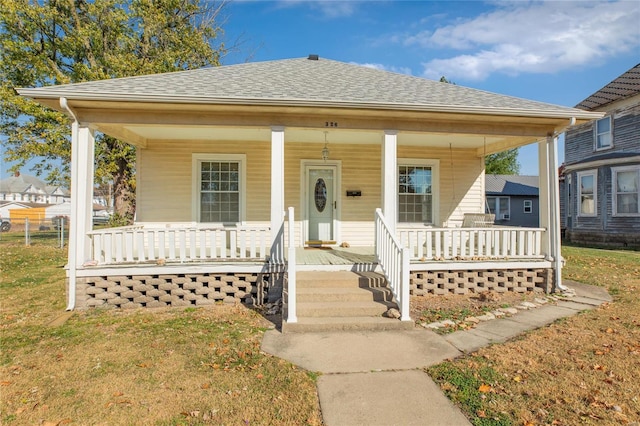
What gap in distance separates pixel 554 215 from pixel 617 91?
12705 millimetres

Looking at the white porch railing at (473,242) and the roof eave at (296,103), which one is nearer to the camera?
the roof eave at (296,103)

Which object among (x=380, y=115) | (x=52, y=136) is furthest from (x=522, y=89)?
(x=52, y=136)

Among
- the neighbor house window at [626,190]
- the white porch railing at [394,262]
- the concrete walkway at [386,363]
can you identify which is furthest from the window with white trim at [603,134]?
the white porch railing at [394,262]

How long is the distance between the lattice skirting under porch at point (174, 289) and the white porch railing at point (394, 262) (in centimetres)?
175

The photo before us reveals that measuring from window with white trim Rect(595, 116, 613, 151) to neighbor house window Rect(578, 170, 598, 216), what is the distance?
1.29m

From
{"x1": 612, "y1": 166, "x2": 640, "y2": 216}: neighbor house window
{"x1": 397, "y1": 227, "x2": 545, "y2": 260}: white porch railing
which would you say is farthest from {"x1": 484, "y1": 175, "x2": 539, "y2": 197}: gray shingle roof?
{"x1": 397, "y1": 227, "x2": 545, "y2": 260}: white porch railing

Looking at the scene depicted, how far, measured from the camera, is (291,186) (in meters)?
8.27

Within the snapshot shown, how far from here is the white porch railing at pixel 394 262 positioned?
4.65 meters

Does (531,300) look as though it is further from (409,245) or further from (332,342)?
(332,342)

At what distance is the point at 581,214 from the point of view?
1574 centimetres

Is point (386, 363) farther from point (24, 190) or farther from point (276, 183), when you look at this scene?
point (24, 190)

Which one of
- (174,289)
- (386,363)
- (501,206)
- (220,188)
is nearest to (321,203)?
(220,188)

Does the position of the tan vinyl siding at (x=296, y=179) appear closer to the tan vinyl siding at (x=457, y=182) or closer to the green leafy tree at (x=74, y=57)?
the tan vinyl siding at (x=457, y=182)

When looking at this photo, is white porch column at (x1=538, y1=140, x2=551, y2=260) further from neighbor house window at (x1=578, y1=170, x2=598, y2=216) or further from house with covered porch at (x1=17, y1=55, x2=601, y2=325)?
neighbor house window at (x1=578, y1=170, x2=598, y2=216)
